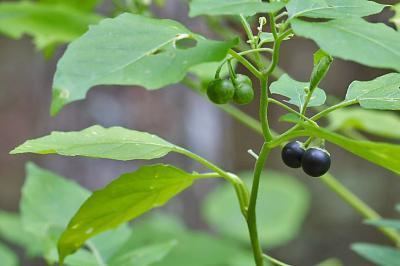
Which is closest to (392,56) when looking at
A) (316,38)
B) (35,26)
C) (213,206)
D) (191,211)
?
(316,38)

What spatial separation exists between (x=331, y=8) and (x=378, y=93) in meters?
0.18

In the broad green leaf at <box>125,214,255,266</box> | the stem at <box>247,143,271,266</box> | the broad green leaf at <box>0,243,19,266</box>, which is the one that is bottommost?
the broad green leaf at <box>125,214,255,266</box>

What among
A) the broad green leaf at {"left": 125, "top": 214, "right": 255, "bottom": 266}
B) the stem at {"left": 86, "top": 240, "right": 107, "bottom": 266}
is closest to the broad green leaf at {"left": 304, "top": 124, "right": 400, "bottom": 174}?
the stem at {"left": 86, "top": 240, "right": 107, "bottom": 266}

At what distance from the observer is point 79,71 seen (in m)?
0.73

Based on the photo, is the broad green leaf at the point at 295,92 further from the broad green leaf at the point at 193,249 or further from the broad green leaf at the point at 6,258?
the broad green leaf at the point at 193,249

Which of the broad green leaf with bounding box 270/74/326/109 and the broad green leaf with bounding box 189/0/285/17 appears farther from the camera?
the broad green leaf with bounding box 270/74/326/109

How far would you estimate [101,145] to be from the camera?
0.91 m

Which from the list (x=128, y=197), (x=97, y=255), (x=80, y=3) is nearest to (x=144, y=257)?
(x=97, y=255)

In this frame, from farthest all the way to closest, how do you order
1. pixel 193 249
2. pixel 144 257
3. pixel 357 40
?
pixel 193 249 < pixel 144 257 < pixel 357 40

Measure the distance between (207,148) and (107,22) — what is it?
3235 mm

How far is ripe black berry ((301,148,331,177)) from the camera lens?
91cm

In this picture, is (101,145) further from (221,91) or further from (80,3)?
(80,3)

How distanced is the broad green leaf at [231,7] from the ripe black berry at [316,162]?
0.75ft

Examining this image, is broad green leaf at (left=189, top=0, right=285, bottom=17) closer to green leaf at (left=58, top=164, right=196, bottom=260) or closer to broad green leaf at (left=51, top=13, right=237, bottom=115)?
broad green leaf at (left=51, top=13, right=237, bottom=115)
